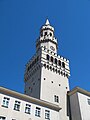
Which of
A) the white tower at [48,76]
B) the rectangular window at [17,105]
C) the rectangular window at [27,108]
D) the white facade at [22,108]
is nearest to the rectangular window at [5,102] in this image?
the white facade at [22,108]

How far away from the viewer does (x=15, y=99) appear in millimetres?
35312

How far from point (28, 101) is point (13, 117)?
202 inches

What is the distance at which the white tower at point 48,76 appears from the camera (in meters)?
44.9

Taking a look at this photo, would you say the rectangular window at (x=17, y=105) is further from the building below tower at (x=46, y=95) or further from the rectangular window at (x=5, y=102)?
the rectangular window at (x=5, y=102)

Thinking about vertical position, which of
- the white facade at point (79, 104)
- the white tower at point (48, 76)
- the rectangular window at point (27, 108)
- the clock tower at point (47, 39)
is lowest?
the rectangular window at point (27, 108)

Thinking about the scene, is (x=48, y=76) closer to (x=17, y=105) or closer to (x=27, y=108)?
(x=27, y=108)

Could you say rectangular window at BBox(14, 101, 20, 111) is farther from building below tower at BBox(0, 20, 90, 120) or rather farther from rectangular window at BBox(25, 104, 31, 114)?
rectangular window at BBox(25, 104, 31, 114)

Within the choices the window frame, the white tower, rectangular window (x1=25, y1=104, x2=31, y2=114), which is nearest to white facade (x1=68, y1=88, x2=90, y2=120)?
the white tower

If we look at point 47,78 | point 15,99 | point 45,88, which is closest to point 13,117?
point 15,99

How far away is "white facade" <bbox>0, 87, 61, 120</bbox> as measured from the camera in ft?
108

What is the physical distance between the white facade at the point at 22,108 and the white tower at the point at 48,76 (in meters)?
4.68

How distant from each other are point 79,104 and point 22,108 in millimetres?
13975

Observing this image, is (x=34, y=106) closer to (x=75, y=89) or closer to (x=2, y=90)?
(x=2, y=90)

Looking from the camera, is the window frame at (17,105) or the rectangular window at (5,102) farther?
the window frame at (17,105)
